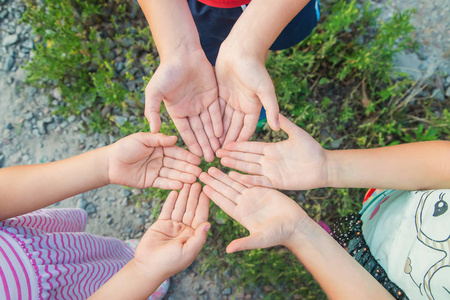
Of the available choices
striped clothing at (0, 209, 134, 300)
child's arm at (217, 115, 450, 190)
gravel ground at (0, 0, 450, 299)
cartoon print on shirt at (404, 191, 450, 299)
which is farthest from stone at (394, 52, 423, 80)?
striped clothing at (0, 209, 134, 300)

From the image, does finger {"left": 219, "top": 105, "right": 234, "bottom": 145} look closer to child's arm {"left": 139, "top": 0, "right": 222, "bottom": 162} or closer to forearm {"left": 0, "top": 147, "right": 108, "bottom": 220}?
child's arm {"left": 139, "top": 0, "right": 222, "bottom": 162}

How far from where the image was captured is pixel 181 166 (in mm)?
1763

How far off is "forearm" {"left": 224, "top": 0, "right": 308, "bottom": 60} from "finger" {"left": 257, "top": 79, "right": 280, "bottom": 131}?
8.4 inches

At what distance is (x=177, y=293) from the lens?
7.54 feet

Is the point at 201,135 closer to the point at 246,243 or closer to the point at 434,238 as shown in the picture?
the point at 246,243

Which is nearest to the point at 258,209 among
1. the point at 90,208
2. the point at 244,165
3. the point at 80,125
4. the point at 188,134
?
the point at 244,165

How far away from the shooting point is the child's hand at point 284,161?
5.38 ft

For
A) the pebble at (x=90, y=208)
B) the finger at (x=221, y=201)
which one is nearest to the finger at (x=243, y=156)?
the finger at (x=221, y=201)

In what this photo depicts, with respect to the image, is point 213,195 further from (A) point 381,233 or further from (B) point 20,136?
(B) point 20,136

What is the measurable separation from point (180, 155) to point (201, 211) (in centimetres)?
35

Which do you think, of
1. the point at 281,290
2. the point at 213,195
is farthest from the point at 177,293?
the point at 213,195

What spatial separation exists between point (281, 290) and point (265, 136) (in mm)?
1165

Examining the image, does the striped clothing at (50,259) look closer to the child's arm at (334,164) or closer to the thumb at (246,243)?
the thumb at (246,243)

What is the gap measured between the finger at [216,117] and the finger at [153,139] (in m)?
0.27
